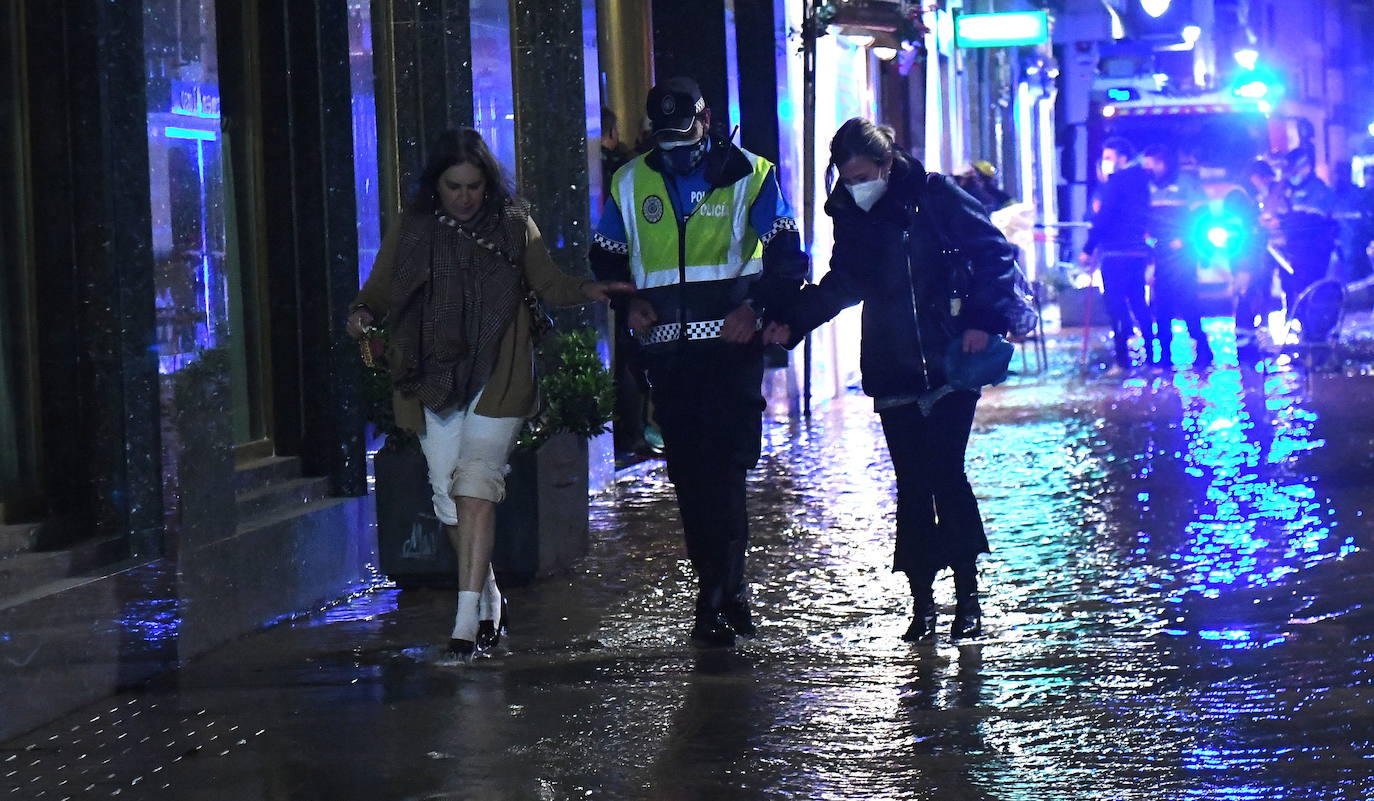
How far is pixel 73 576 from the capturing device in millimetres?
7250

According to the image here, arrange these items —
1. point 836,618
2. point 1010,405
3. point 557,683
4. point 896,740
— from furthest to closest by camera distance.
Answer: point 1010,405
point 836,618
point 557,683
point 896,740

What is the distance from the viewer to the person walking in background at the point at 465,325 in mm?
7621

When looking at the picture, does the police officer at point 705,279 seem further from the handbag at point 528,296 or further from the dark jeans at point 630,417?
the dark jeans at point 630,417

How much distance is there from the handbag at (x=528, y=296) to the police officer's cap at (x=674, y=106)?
681mm

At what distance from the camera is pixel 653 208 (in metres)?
7.66

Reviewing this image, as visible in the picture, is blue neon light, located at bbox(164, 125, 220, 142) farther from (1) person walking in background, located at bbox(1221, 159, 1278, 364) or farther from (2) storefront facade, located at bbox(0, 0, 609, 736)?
(1) person walking in background, located at bbox(1221, 159, 1278, 364)

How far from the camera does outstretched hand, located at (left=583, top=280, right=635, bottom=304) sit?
7496 mm

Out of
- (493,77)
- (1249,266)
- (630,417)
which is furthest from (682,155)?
A: (1249,266)

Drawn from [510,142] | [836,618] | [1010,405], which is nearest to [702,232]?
[836,618]

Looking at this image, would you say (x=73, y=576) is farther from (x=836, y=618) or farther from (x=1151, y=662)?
(x=1151, y=662)

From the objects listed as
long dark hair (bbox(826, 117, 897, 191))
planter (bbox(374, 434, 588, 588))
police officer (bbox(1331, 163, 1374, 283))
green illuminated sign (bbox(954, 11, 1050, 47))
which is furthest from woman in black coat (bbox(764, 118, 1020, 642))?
green illuminated sign (bbox(954, 11, 1050, 47))

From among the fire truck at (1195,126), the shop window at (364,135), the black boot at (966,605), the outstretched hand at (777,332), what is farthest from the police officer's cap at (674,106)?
the fire truck at (1195,126)

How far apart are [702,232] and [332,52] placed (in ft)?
8.25

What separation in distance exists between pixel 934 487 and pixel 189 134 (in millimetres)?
2891
